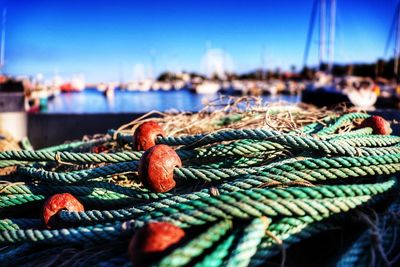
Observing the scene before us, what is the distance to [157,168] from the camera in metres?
1.10

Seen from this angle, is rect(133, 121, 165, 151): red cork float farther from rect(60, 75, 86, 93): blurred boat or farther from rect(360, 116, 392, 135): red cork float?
rect(60, 75, 86, 93): blurred boat

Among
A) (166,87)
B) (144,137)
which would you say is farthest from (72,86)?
(144,137)

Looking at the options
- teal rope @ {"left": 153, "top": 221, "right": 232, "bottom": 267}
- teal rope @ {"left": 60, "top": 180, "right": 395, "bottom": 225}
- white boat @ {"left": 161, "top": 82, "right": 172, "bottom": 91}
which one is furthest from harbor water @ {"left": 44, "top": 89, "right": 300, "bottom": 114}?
white boat @ {"left": 161, "top": 82, "right": 172, "bottom": 91}

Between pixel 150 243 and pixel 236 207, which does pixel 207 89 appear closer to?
pixel 236 207

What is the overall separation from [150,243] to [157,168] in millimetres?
359

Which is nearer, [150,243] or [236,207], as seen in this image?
[150,243]

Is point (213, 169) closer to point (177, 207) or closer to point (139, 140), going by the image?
point (177, 207)

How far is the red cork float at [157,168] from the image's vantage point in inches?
43.1

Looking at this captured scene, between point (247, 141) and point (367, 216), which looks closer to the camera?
point (367, 216)

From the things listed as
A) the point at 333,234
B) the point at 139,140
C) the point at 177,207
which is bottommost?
the point at 333,234

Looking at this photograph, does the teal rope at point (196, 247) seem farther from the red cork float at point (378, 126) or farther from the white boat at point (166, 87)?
the white boat at point (166, 87)

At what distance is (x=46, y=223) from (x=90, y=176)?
0.24m

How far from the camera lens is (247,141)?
4.42 ft

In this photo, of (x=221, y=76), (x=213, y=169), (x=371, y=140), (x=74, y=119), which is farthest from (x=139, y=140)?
(x=221, y=76)
